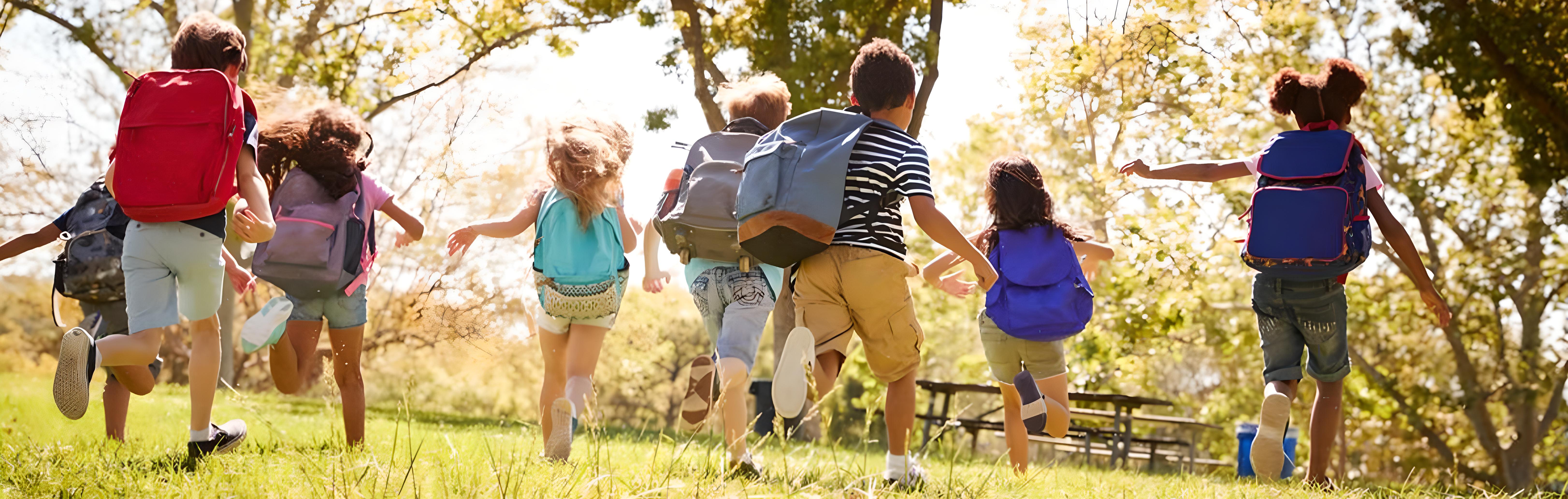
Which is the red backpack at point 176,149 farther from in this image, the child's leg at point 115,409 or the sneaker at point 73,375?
the child's leg at point 115,409

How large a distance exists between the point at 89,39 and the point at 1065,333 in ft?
40.4

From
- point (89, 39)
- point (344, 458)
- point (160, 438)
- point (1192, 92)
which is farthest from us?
point (89, 39)

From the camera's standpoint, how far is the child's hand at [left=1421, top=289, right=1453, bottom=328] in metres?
4.14

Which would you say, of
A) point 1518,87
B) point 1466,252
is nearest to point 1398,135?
point 1466,252

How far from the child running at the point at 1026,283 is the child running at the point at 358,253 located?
2289 mm

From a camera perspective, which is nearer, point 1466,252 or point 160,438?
point 160,438

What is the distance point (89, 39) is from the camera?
38.7 feet

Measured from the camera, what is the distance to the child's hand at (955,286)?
4473 mm

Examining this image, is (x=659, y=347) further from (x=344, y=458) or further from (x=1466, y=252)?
(x=344, y=458)

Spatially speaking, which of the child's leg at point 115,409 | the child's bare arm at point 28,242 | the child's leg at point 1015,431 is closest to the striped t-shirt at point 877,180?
the child's leg at point 1015,431

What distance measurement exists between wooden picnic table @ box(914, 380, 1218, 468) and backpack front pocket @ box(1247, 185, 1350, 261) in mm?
3976

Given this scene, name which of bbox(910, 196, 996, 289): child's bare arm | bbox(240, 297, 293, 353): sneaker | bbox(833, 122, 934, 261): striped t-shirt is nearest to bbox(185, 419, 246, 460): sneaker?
bbox(240, 297, 293, 353): sneaker

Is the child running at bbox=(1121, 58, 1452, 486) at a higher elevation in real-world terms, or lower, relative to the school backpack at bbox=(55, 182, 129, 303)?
higher

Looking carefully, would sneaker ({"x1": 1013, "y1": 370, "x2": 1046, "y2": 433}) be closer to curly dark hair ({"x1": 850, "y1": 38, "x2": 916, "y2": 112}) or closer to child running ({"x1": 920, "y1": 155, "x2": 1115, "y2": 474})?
child running ({"x1": 920, "y1": 155, "x2": 1115, "y2": 474})
